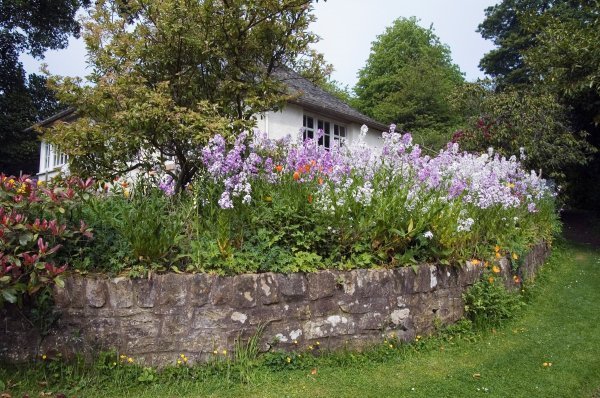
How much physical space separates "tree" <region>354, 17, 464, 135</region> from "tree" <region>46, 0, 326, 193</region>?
68.2ft

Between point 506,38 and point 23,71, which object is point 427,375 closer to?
point 506,38

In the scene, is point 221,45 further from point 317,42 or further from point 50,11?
point 50,11

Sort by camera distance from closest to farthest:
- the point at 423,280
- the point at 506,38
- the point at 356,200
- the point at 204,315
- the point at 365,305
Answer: the point at 204,315 < the point at 365,305 < the point at 423,280 < the point at 356,200 < the point at 506,38

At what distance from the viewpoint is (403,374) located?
12.7 feet

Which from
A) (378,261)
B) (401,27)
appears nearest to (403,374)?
(378,261)

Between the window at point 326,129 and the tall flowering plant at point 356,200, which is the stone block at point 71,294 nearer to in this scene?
the tall flowering plant at point 356,200

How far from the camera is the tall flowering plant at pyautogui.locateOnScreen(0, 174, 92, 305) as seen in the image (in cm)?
328

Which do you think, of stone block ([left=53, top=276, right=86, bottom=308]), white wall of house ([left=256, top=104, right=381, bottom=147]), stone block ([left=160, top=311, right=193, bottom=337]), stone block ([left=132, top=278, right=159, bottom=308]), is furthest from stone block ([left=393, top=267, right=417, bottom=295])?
white wall of house ([left=256, top=104, right=381, bottom=147])

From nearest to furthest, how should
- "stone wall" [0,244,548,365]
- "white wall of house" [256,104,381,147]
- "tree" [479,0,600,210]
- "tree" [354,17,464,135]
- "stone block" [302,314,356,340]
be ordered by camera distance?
"stone wall" [0,244,548,365] < "stone block" [302,314,356,340] < "tree" [479,0,600,210] < "white wall of house" [256,104,381,147] < "tree" [354,17,464,135]

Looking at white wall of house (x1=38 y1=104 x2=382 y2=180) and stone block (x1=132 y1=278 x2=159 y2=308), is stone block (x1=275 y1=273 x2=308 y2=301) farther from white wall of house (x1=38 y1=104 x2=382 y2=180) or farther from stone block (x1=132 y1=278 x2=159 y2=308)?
white wall of house (x1=38 y1=104 x2=382 y2=180)

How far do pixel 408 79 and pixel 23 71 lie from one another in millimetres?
24547

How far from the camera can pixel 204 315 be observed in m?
3.80

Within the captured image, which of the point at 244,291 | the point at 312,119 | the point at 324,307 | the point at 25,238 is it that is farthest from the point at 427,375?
the point at 312,119

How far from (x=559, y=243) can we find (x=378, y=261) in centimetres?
812
